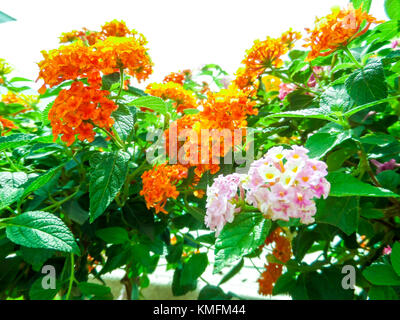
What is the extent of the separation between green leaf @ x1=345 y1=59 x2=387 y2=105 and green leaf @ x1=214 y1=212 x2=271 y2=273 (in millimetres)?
211

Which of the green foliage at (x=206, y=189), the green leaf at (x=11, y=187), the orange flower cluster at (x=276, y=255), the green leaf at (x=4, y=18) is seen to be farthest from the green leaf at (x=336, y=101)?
the green leaf at (x=4, y=18)

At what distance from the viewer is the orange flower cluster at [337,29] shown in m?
0.47

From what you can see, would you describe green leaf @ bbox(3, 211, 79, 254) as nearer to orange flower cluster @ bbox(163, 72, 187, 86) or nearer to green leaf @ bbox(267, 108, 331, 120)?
green leaf @ bbox(267, 108, 331, 120)

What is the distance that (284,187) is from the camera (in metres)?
0.29

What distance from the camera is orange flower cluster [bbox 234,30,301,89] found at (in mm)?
583

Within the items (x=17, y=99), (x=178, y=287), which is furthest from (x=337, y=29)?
(x=17, y=99)

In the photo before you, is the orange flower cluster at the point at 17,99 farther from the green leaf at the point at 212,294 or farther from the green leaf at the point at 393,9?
the green leaf at the point at 393,9

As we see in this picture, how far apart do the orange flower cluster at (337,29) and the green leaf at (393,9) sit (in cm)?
8

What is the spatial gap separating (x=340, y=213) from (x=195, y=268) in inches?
11.9

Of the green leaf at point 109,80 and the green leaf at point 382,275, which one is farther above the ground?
the green leaf at point 109,80

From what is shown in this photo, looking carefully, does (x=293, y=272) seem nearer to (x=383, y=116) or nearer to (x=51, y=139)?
(x=383, y=116)

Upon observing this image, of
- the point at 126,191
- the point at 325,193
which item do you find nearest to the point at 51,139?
the point at 126,191

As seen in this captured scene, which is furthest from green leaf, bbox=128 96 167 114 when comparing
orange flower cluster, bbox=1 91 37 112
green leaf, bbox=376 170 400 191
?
orange flower cluster, bbox=1 91 37 112

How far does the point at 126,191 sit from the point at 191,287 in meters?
0.32
